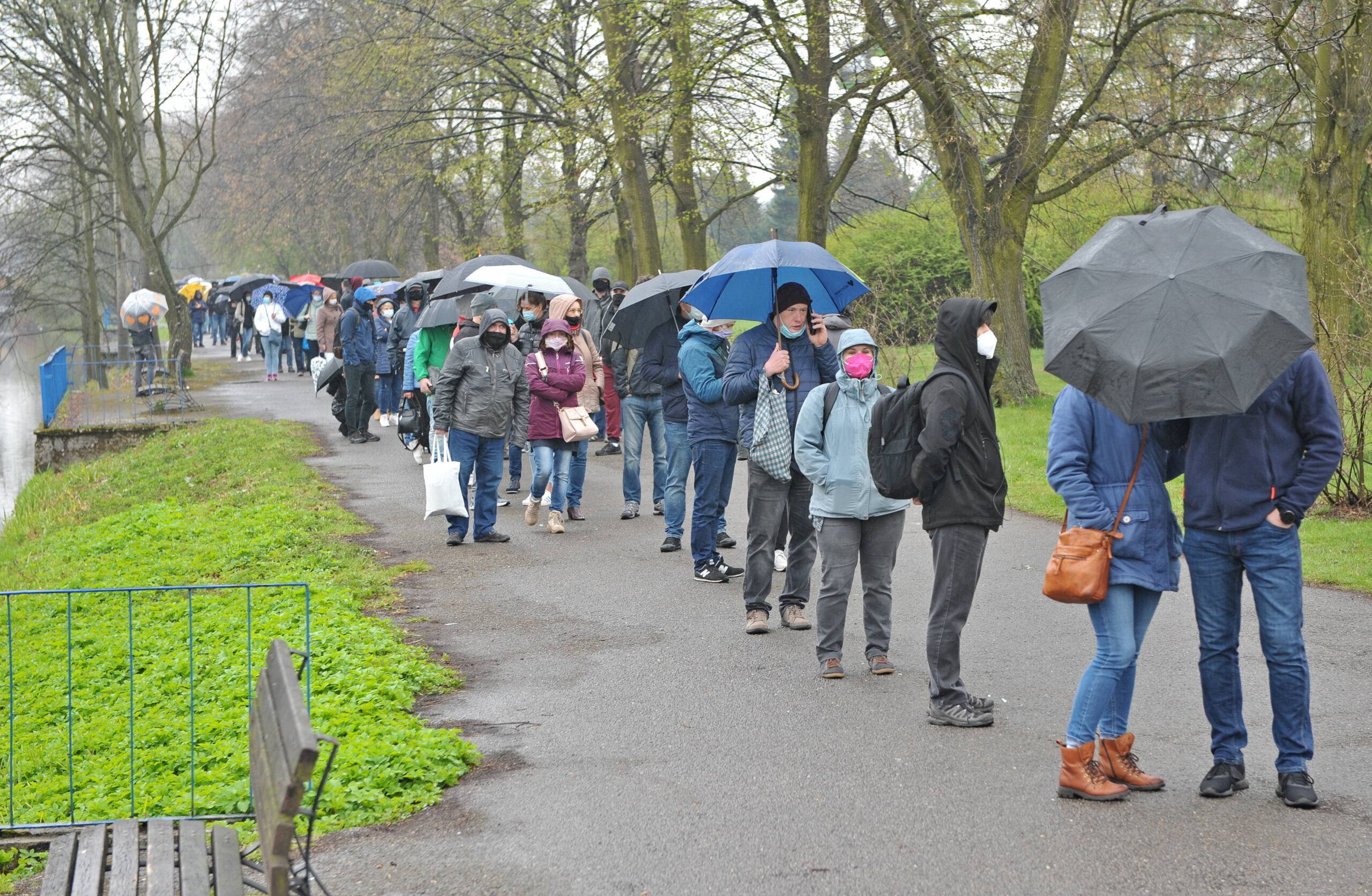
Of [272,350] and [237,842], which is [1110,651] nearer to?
[237,842]

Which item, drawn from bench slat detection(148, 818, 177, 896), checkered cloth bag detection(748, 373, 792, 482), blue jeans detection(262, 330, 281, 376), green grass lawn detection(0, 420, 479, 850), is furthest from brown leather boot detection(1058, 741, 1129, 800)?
blue jeans detection(262, 330, 281, 376)

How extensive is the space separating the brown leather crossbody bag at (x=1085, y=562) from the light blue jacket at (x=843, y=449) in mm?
1903

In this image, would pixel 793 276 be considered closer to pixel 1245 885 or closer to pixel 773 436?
pixel 773 436

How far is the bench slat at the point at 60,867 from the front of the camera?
418cm

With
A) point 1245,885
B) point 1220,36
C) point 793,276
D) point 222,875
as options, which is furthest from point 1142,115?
point 222,875

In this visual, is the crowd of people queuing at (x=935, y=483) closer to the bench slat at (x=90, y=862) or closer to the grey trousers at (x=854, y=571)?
the grey trousers at (x=854, y=571)

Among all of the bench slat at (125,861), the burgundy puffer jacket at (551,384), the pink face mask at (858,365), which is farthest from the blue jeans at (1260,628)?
the burgundy puffer jacket at (551,384)

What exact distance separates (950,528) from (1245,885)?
2.12m

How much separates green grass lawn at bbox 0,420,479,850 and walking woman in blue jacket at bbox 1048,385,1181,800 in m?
2.43

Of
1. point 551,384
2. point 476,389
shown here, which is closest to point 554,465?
point 551,384

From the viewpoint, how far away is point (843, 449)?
23.3 feet

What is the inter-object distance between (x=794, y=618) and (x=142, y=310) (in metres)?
18.7

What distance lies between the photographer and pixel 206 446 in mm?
17953

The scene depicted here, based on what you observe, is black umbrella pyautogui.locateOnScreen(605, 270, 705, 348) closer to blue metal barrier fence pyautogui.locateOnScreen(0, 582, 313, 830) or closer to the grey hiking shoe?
blue metal barrier fence pyautogui.locateOnScreen(0, 582, 313, 830)
